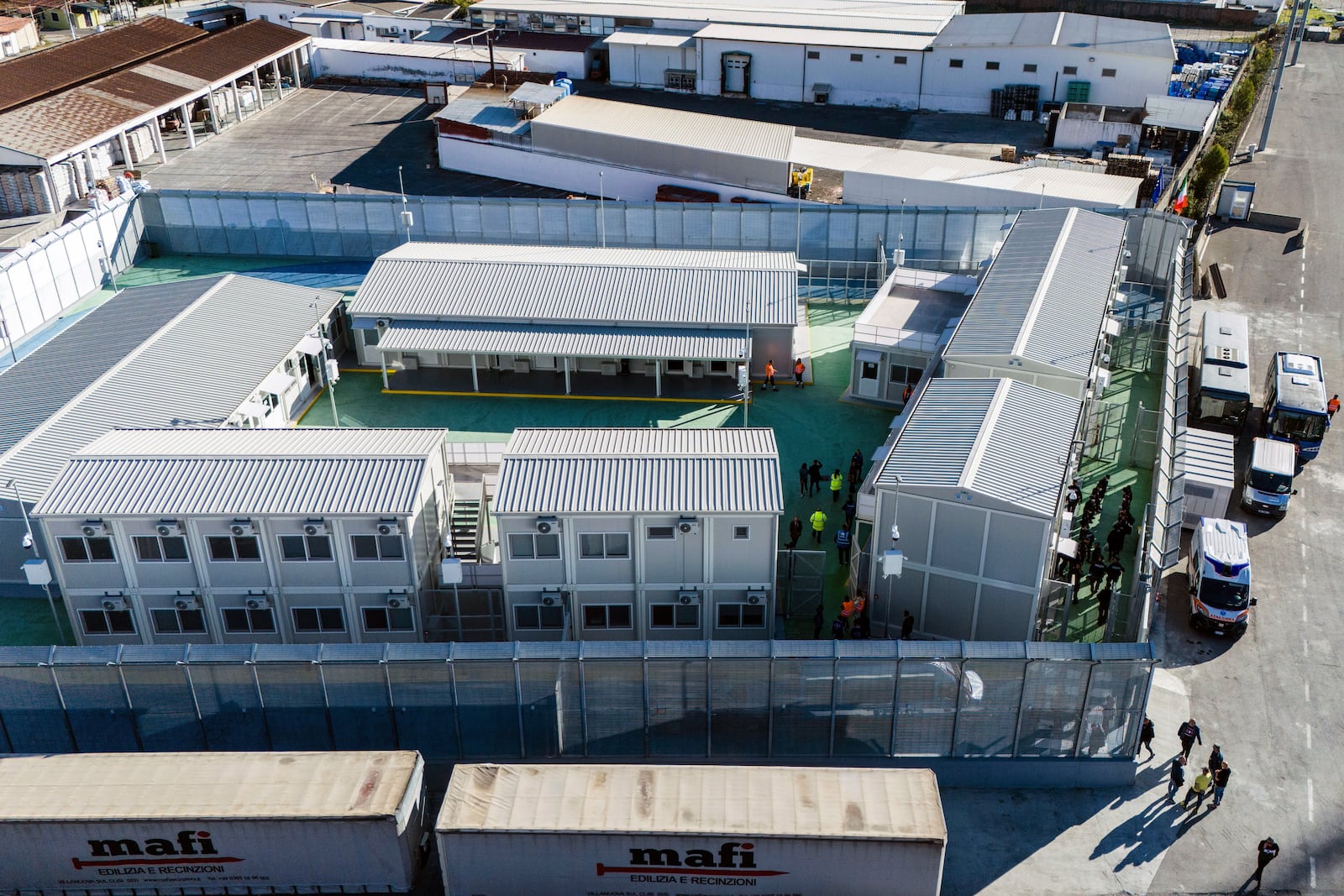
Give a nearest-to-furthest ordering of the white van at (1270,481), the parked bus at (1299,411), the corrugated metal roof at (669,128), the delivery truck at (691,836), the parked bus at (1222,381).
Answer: the delivery truck at (691,836)
the white van at (1270,481)
the parked bus at (1299,411)
the parked bus at (1222,381)
the corrugated metal roof at (669,128)

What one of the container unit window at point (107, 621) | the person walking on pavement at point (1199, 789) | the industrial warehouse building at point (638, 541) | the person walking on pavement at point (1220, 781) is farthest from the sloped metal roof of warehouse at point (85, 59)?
the person walking on pavement at point (1220, 781)

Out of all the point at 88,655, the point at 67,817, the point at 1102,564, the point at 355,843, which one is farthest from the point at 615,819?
the point at 1102,564

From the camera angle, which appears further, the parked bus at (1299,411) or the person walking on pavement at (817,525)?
the parked bus at (1299,411)

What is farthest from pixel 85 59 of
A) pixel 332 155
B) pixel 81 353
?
pixel 81 353

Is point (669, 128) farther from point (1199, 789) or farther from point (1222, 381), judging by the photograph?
point (1199, 789)

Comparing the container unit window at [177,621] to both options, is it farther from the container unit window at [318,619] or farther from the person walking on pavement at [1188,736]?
the person walking on pavement at [1188,736]

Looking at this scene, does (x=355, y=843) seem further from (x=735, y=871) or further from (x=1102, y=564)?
(x=1102, y=564)
